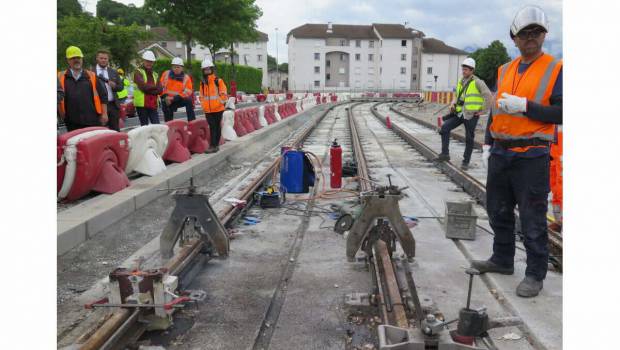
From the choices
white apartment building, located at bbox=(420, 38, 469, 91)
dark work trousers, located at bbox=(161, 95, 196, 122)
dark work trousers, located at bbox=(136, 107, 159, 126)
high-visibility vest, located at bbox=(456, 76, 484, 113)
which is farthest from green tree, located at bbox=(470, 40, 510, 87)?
dark work trousers, located at bbox=(136, 107, 159, 126)

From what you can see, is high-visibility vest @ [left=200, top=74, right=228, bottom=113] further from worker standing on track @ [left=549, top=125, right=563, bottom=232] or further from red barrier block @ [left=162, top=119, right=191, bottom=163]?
worker standing on track @ [left=549, top=125, right=563, bottom=232]

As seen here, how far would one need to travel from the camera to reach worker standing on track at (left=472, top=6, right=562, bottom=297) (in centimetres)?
358

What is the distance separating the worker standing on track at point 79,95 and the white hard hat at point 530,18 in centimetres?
579

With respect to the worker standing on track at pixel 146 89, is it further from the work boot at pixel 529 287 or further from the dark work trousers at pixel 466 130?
the work boot at pixel 529 287

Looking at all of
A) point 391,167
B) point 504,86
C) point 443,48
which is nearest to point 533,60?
point 504,86

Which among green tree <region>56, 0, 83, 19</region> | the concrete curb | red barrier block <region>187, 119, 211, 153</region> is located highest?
green tree <region>56, 0, 83, 19</region>

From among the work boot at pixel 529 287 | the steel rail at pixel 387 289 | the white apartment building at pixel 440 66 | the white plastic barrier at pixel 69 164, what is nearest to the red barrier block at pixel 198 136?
the white plastic barrier at pixel 69 164

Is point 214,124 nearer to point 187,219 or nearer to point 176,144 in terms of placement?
point 176,144

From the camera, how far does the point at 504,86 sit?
3930 mm

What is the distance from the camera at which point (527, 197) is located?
3.79 meters

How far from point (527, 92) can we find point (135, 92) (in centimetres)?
808

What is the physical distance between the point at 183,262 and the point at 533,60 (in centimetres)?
313

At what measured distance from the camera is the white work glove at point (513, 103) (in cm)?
358

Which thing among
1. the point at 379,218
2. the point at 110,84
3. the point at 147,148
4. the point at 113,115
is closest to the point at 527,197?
the point at 379,218
